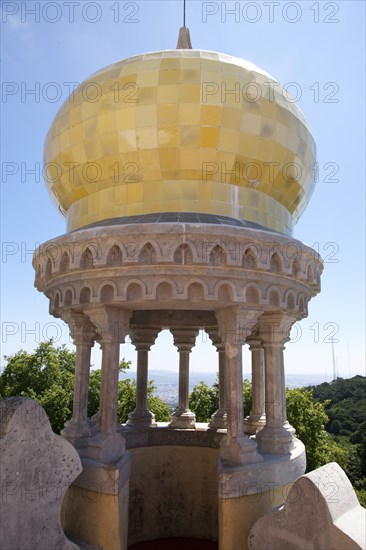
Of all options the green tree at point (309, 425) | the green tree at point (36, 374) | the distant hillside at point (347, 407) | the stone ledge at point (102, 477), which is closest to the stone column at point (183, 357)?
the stone ledge at point (102, 477)

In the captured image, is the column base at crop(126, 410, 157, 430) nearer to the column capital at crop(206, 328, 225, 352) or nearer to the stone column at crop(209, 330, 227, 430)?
the stone column at crop(209, 330, 227, 430)

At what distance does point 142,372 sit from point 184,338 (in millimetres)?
1630

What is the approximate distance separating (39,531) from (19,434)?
1459 millimetres

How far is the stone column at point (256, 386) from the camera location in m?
12.4

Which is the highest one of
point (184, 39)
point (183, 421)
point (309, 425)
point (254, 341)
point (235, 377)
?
point (184, 39)

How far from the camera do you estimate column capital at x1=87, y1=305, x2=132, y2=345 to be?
8.37 meters

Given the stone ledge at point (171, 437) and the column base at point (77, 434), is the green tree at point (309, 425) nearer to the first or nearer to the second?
the stone ledge at point (171, 437)

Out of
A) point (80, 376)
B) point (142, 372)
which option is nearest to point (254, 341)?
point (142, 372)

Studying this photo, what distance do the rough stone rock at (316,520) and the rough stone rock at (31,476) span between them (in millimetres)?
3079

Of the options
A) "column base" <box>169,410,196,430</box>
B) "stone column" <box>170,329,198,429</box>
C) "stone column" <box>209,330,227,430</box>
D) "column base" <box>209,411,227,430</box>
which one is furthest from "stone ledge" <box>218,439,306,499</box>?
"stone column" <box>170,329,198,429</box>

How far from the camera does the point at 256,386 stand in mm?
12594

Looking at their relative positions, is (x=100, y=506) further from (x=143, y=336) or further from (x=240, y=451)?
(x=143, y=336)

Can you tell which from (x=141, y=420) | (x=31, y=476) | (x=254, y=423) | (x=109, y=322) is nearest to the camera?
(x=31, y=476)

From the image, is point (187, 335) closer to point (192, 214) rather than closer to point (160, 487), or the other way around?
point (160, 487)
